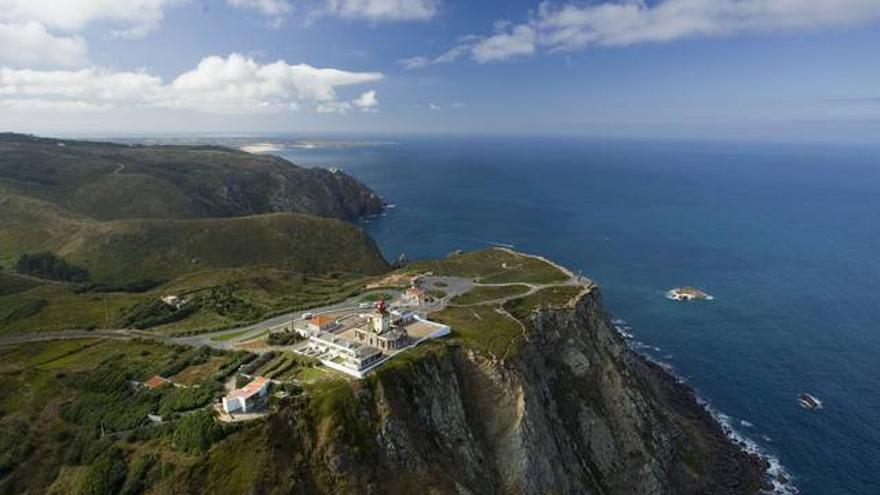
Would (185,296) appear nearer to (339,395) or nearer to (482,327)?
(339,395)

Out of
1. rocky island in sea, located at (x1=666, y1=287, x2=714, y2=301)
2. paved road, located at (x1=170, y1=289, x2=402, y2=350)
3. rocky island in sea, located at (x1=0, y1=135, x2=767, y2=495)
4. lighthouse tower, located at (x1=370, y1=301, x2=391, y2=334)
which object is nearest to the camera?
rocky island in sea, located at (x1=0, y1=135, x2=767, y2=495)

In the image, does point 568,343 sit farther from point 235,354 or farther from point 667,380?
point 235,354

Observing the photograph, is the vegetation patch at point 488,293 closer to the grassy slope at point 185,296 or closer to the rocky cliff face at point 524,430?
the rocky cliff face at point 524,430

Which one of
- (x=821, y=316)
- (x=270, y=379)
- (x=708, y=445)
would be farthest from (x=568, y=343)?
(x=821, y=316)

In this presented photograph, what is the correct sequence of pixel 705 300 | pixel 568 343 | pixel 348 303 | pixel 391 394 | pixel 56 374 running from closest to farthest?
1. pixel 391 394
2. pixel 56 374
3. pixel 568 343
4. pixel 348 303
5. pixel 705 300

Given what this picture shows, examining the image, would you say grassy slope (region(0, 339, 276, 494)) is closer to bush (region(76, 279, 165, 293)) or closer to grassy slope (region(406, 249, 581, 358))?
grassy slope (region(406, 249, 581, 358))

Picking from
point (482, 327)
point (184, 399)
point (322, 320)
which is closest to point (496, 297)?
point (482, 327)

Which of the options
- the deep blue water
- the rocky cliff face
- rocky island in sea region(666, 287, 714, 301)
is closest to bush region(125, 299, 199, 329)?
the rocky cliff face
